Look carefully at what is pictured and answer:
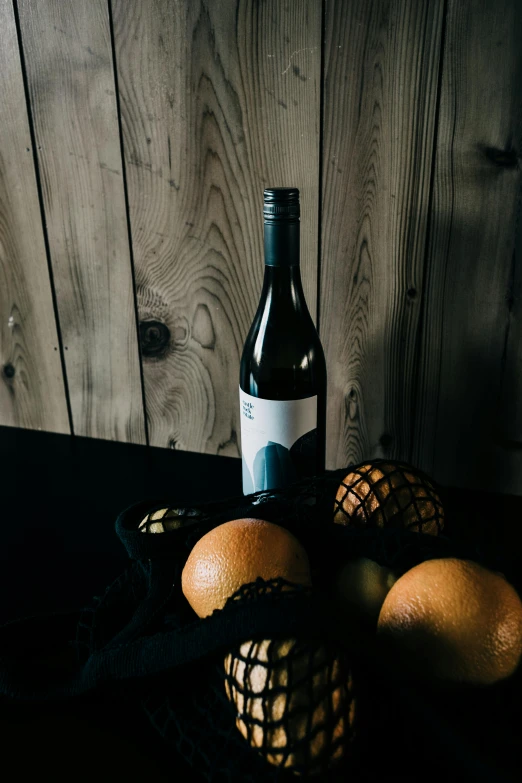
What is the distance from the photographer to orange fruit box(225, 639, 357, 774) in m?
0.36

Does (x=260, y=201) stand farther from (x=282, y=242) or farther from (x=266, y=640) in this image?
(x=266, y=640)

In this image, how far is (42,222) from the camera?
84cm

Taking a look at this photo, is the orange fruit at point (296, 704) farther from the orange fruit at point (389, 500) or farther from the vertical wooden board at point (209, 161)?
the vertical wooden board at point (209, 161)

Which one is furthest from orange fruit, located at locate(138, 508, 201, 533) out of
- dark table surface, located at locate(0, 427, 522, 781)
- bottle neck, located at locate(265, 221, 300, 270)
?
bottle neck, located at locate(265, 221, 300, 270)

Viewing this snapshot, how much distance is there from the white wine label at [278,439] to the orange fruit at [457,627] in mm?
246

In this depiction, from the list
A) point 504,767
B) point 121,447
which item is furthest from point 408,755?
point 121,447

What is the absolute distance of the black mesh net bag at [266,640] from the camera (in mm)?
365

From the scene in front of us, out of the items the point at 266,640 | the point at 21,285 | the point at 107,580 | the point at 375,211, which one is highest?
the point at 375,211

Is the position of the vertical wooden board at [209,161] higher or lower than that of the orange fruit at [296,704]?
higher

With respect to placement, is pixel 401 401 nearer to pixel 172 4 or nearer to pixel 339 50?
pixel 339 50

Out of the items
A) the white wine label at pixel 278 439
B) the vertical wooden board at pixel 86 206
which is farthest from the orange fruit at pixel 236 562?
the vertical wooden board at pixel 86 206

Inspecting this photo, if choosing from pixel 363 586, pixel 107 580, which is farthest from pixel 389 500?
pixel 107 580

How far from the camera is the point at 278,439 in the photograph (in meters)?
0.63

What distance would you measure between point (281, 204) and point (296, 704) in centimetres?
41
